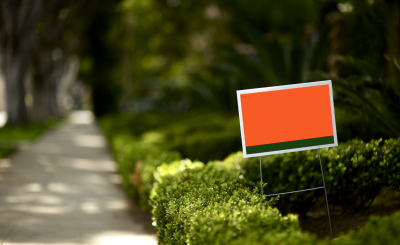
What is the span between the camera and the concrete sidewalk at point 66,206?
5.60 meters

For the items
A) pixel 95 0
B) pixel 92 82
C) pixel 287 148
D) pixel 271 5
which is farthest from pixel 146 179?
pixel 92 82

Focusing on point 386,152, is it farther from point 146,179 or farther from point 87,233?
point 87,233

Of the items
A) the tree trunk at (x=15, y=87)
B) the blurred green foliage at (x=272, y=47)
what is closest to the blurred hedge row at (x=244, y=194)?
the blurred green foliage at (x=272, y=47)

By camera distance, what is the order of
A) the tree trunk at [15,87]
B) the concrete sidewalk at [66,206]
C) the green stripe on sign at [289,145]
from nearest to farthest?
the green stripe on sign at [289,145], the concrete sidewalk at [66,206], the tree trunk at [15,87]

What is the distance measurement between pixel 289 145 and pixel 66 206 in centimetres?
448

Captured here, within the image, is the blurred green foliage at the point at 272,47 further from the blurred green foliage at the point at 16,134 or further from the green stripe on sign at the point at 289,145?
the blurred green foliage at the point at 16,134

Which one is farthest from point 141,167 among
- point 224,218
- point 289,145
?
point 224,218

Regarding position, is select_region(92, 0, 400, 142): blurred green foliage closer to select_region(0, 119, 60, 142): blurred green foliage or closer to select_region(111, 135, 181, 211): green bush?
select_region(111, 135, 181, 211): green bush

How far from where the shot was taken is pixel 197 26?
862 inches

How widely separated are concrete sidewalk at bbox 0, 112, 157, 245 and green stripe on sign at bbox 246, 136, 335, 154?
7.05ft

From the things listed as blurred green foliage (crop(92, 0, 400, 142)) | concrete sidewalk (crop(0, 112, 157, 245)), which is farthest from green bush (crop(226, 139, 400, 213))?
concrete sidewalk (crop(0, 112, 157, 245))

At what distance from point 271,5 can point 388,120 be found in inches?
598

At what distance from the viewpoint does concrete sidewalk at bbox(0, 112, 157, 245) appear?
5599 mm

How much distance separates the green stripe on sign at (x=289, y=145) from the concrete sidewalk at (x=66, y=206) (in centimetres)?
215
